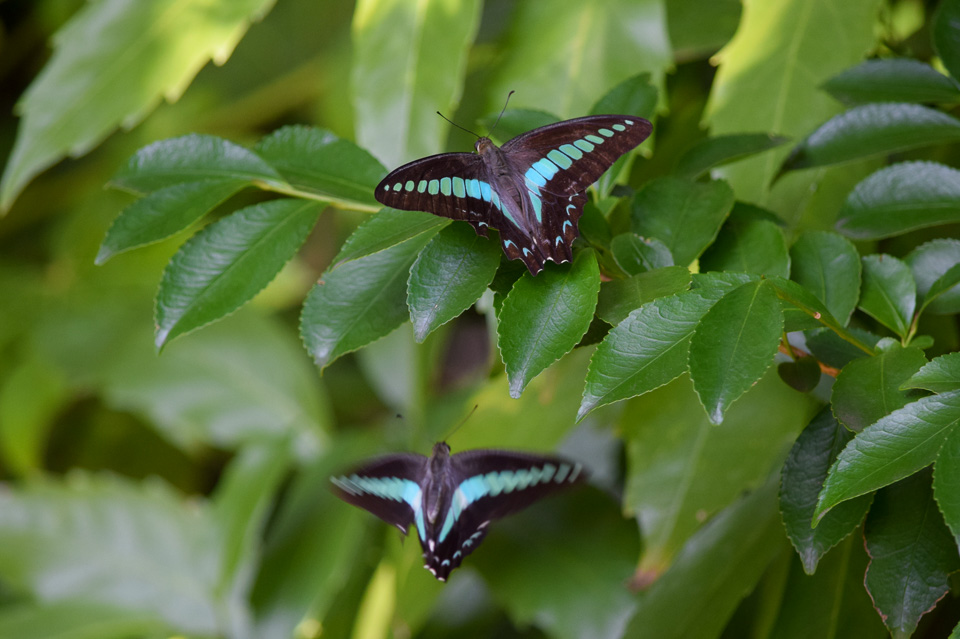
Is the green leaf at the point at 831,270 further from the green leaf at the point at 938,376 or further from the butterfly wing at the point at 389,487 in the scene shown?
the butterfly wing at the point at 389,487

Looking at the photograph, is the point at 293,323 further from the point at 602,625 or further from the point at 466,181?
the point at 466,181

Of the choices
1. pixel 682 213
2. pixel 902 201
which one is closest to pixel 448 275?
pixel 682 213

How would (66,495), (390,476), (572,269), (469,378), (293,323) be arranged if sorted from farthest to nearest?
(293,323) < (469,378) < (66,495) < (390,476) < (572,269)

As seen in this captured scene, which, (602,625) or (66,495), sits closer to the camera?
(602,625)

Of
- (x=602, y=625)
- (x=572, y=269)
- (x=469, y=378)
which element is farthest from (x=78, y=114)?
(x=469, y=378)

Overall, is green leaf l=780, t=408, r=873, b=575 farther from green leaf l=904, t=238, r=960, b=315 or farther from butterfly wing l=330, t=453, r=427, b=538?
butterfly wing l=330, t=453, r=427, b=538
